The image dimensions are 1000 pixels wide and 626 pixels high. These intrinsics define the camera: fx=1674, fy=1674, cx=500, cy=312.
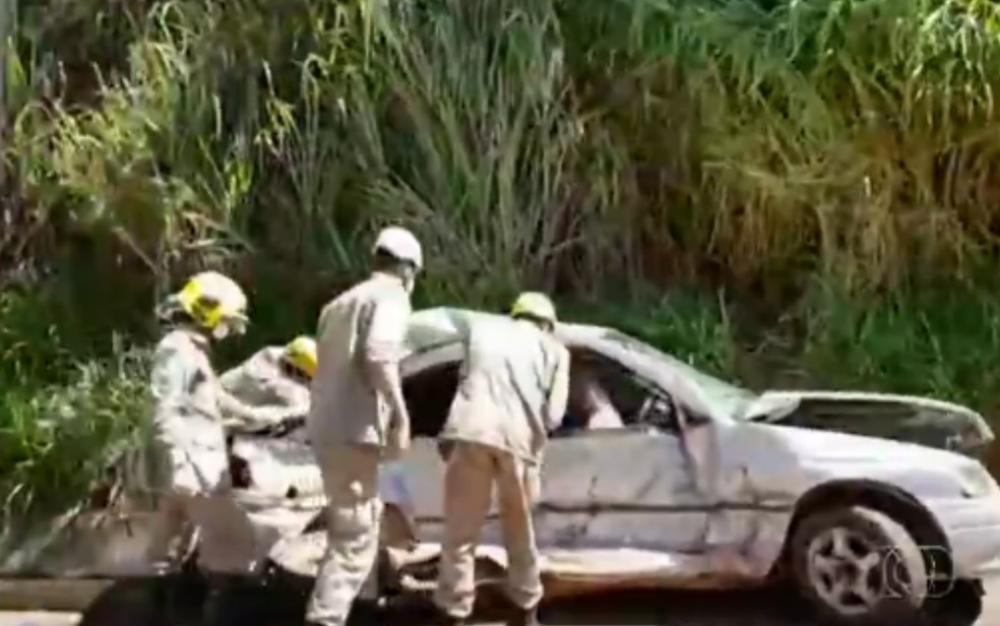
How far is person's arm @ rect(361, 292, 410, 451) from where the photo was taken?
23.0 feet

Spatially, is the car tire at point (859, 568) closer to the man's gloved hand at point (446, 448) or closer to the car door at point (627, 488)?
the car door at point (627, 488)

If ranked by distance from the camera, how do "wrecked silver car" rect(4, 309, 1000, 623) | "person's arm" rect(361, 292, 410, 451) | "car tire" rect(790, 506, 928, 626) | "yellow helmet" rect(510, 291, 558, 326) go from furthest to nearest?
"yellow helmet" rect(510, 291, 558, 326) < "wrecked silver car" rect(4, 309, 1000, 623) < "car tire" rect(790, 506, 928, 626) < "person's arm" rect(361, 292, 410, 451)

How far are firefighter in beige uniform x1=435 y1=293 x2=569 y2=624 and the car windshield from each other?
712 mm

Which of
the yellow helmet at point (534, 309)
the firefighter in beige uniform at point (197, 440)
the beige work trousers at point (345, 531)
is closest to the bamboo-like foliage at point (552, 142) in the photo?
the yellow helmet at point (534, 309)

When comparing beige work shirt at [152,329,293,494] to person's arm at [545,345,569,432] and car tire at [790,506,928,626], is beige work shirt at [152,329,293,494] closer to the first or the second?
person's arm at [545,345,569,432]

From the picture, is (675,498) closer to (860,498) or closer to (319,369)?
(860,498)

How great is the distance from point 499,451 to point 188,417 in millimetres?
1420

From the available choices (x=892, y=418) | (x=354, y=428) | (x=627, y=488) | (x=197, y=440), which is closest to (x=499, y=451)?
(x=354, y=428)

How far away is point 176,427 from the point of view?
7.43 m

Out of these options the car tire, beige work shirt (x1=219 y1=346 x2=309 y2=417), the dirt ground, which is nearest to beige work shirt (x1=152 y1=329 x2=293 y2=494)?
beige work shirt (x1=219 y1=346 x2=309 y2=417)

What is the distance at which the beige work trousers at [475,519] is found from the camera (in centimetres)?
727

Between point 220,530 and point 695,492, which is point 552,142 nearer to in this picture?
point 695,492

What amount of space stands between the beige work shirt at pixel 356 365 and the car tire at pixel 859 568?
201 cm

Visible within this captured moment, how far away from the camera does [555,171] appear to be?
9.70 metres
